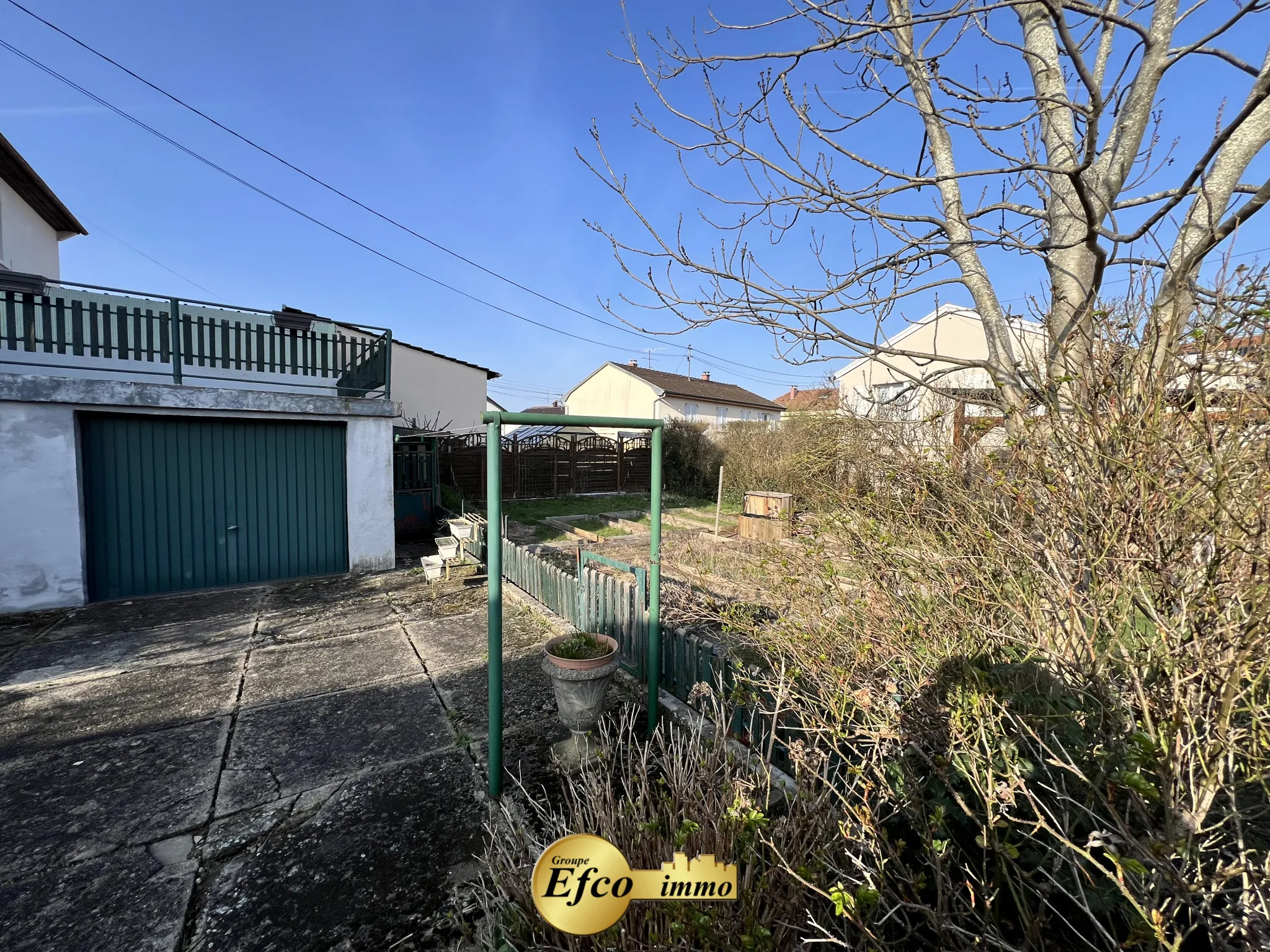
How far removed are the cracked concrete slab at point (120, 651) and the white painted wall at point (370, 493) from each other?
208cm

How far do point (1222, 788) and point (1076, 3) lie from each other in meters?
2.92

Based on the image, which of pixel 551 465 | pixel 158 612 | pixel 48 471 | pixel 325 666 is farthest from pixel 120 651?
pixel 551 465

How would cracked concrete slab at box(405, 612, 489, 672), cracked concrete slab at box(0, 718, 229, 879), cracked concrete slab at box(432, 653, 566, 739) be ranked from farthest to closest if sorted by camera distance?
cracked concrete slab at box(405, 612, 489, 672), cracked concrete slab at box(432, 653, 566, 739), cracked concrete slab at box(0, 718, 229, 879)

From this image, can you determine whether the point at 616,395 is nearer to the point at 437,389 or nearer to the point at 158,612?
the point at 437,389

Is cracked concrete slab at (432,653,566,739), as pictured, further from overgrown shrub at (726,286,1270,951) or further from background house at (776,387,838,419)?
background house at (776,387,838,419)

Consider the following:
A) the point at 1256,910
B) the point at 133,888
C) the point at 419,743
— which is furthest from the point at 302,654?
the point at 1256,910

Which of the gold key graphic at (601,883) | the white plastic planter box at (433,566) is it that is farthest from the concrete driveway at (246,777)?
the gold key graphic at (601,883)

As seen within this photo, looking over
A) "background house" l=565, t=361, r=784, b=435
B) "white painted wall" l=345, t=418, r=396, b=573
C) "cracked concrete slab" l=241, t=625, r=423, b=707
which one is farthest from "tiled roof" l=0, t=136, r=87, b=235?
"background house" l=565, t=361, r=784, b=435

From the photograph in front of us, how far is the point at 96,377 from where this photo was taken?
6824 millimetres

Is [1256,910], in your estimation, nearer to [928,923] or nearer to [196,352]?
[928,923]

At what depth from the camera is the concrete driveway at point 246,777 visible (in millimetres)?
2260

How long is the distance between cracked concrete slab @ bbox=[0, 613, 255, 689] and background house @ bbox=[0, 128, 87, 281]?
641 centimetres

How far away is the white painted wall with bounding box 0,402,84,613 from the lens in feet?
19.0

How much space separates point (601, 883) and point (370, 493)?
7497 millimetres
